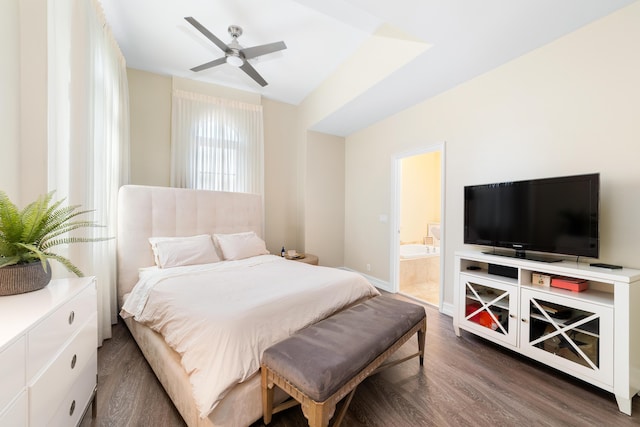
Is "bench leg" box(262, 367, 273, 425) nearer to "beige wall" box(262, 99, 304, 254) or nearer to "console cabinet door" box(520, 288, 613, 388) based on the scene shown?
"console cabinet door" box(520, 288, 613, 388)

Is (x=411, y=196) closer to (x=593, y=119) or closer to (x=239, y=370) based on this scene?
(x=593, y=119)

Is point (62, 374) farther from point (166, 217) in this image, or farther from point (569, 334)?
point (569, 334)

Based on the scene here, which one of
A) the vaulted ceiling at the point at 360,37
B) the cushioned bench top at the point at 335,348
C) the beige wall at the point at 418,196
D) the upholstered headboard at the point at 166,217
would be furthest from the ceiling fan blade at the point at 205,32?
the beige wall at the point at 418,196

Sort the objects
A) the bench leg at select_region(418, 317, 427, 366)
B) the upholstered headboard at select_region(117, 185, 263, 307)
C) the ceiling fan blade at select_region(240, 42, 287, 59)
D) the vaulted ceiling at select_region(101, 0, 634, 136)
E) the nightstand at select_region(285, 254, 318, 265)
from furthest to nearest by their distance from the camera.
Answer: the nightstand at select_region(285, 254, 318, 265) → the upholstered headboard at select_region(117, 185, 263, 307) → the ceiling fan blade at select_region(240, 42, 287, 59) → the bench leg at select_region(418, 317, 427, 366) → the vaulted ceiling at select_region(101, 0, 634, 136)

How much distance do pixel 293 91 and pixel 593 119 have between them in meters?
3.49

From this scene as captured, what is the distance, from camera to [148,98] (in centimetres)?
334

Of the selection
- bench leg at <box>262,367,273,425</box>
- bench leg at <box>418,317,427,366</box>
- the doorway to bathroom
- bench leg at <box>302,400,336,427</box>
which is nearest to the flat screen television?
bench leg at <box>418,317,427,366</box>

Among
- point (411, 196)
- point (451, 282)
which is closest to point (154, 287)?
point (451, 282)

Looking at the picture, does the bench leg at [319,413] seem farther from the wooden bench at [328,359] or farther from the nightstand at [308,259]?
the nightstand at [308,259]

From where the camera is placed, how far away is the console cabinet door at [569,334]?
61.8 inches

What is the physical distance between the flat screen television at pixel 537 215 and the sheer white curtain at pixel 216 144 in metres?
2.99

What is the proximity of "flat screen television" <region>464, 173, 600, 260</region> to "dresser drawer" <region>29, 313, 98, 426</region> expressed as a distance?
305cm

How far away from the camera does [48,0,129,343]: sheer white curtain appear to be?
1.71 meters

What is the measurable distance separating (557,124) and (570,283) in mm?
1320
